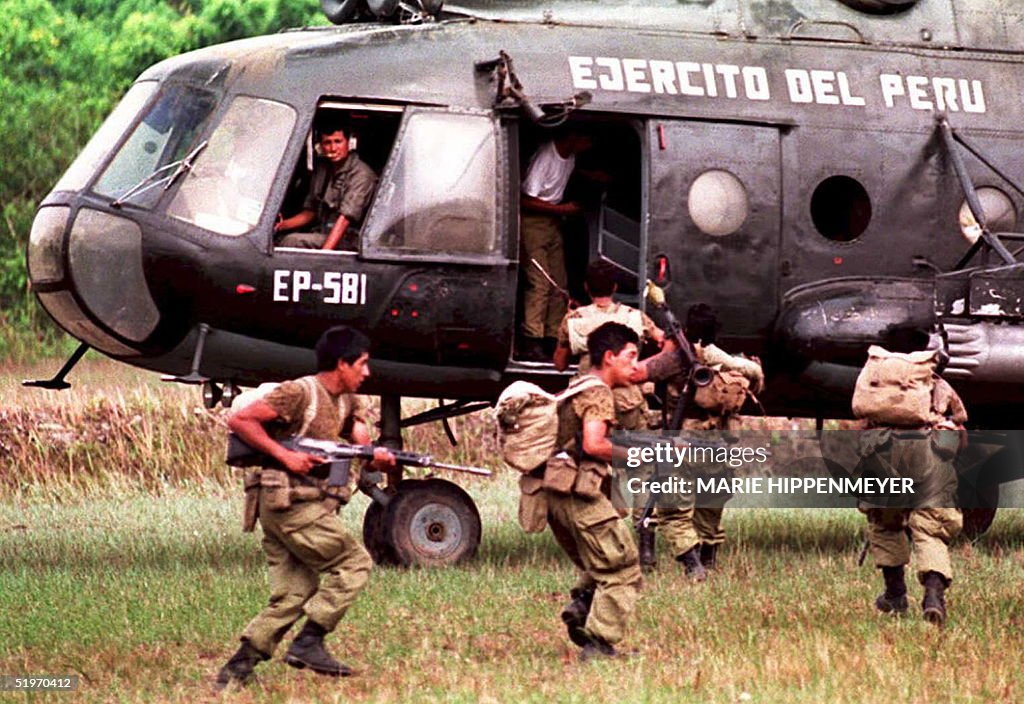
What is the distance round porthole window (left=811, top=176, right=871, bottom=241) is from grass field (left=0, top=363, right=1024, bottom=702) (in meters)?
2.30

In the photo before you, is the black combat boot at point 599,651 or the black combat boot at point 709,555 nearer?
the black combat boot at point 599,651

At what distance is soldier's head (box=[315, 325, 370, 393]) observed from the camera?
35.0ft

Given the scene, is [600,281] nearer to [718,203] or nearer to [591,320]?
[591,320]

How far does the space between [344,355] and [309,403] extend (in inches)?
11.0

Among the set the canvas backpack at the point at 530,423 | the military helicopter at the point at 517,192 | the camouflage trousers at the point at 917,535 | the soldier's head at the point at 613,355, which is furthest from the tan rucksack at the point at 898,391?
the canvas backpack at the point at 530,423

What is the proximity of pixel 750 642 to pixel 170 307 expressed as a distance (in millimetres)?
4535

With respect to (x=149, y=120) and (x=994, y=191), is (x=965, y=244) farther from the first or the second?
(x=149, y=120)

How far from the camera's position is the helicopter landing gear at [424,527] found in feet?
49.5

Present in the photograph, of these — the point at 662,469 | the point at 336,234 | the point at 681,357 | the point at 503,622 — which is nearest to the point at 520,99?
the point at 336,234

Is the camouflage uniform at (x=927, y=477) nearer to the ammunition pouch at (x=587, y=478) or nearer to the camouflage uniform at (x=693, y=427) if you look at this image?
the camouflage uniform at (x=693, y=427)

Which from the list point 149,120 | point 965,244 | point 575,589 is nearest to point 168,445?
point 149,120

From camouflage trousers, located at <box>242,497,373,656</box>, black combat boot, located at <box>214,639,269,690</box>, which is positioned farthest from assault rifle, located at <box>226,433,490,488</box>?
black combat boot, located at <box>214,639,269,690</box>

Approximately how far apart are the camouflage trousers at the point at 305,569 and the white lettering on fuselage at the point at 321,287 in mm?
3744

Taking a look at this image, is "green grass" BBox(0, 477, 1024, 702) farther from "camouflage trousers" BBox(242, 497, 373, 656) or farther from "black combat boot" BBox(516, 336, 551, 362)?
"black combat boot" BBox(516, 336, 551, 362)
